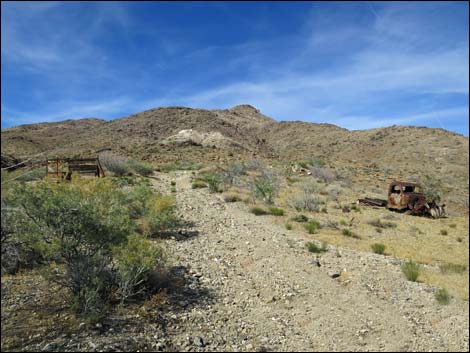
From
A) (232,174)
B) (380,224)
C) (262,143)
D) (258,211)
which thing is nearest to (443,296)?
(380,224)

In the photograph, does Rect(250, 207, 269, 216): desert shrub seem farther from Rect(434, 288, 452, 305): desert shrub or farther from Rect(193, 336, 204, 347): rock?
Rect(193, 336, 204, 347): rock

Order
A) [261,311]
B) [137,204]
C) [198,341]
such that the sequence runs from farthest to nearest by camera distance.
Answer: [137,204], [261,311], [198,341]

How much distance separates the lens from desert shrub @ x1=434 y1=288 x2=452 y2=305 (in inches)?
266

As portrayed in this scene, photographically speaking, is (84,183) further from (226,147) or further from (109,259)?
(226,147)

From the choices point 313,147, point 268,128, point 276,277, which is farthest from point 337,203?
point 268,128

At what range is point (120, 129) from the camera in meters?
64.2

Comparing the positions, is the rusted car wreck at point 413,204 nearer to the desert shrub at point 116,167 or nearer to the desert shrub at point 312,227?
the desert shrub at point 312,227

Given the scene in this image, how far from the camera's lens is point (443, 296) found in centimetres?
684

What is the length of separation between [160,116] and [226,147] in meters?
25.6

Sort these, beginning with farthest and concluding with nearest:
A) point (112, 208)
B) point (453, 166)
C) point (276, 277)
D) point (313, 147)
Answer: point (313, 147), point (453, 166), point (276, 277), point (112, 208)

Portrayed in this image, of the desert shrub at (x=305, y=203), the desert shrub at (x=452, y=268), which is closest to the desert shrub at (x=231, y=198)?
the desert shrub at (x=305, y=203)

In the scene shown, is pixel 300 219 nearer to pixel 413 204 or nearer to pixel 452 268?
pixel 452 268

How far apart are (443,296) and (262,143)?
71.5 meters

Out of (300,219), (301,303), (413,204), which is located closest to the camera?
(301,303)
